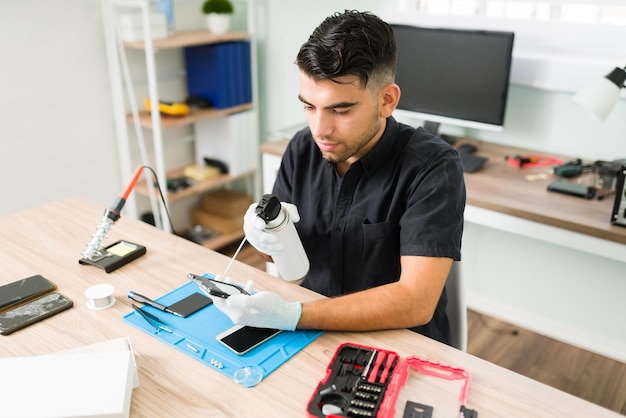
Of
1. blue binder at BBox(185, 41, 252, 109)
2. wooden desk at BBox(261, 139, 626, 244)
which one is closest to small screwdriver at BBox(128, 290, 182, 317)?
wooden desk at BBox(261, 139, 626, 244)

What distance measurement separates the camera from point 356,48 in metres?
1.22

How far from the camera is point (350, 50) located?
1210 millimetres

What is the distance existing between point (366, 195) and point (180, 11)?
2.03m

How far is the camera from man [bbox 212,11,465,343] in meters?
1.16

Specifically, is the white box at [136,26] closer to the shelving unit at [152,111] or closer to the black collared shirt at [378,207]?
the shelving unit at [152,111]

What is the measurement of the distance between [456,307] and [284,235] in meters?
0.50

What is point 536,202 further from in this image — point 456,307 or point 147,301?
point 147,301

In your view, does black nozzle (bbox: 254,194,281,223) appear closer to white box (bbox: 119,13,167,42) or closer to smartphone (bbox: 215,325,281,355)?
smartphone (bbox: 215,325,281,355)

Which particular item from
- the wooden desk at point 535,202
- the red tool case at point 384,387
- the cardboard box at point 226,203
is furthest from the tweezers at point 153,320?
the cardboard box at point 226,203

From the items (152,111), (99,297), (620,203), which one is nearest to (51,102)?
(152,111)

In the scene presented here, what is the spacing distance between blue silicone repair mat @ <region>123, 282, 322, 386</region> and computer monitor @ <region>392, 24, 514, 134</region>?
144 centimetres

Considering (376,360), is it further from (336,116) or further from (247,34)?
(247,34)

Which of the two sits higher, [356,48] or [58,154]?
[356,48]

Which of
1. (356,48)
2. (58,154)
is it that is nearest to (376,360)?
(356,48)
